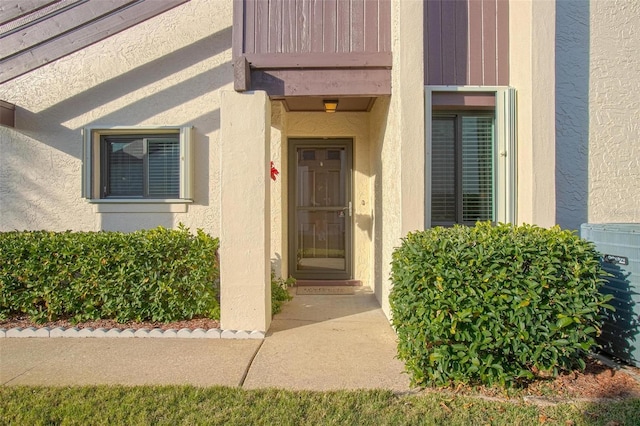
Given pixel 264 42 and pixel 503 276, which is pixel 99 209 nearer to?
pixel 264 42

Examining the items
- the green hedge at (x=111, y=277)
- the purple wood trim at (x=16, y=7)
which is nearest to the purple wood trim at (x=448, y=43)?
the green hedge at (x=111, y=277)

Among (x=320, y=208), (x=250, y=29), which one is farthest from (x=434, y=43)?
(x=320, y=208)

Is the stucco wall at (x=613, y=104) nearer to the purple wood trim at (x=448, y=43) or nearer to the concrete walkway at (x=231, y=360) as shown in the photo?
the purple wood trim at (x=448, y=43)

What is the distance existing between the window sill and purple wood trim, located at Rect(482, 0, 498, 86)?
14.2 feet

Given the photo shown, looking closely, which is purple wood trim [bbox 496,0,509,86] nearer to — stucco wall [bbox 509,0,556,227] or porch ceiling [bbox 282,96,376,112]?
stucco wall [bbox 509,0,556,227]

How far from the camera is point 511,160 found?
450 centimetres

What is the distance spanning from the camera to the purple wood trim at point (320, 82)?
4730 millimetres

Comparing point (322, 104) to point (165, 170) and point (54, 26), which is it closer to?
point (165, 170)

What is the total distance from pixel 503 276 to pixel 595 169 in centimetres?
279

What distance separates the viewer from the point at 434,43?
4594 mm

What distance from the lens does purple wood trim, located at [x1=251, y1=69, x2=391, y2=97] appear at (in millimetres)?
4730

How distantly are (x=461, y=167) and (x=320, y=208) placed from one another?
289cm

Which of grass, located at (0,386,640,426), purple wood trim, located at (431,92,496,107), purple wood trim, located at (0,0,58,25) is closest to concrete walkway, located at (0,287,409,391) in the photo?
grass, located at (0,386,640,426)

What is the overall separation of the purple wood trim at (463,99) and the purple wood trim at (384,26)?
0.85 m
